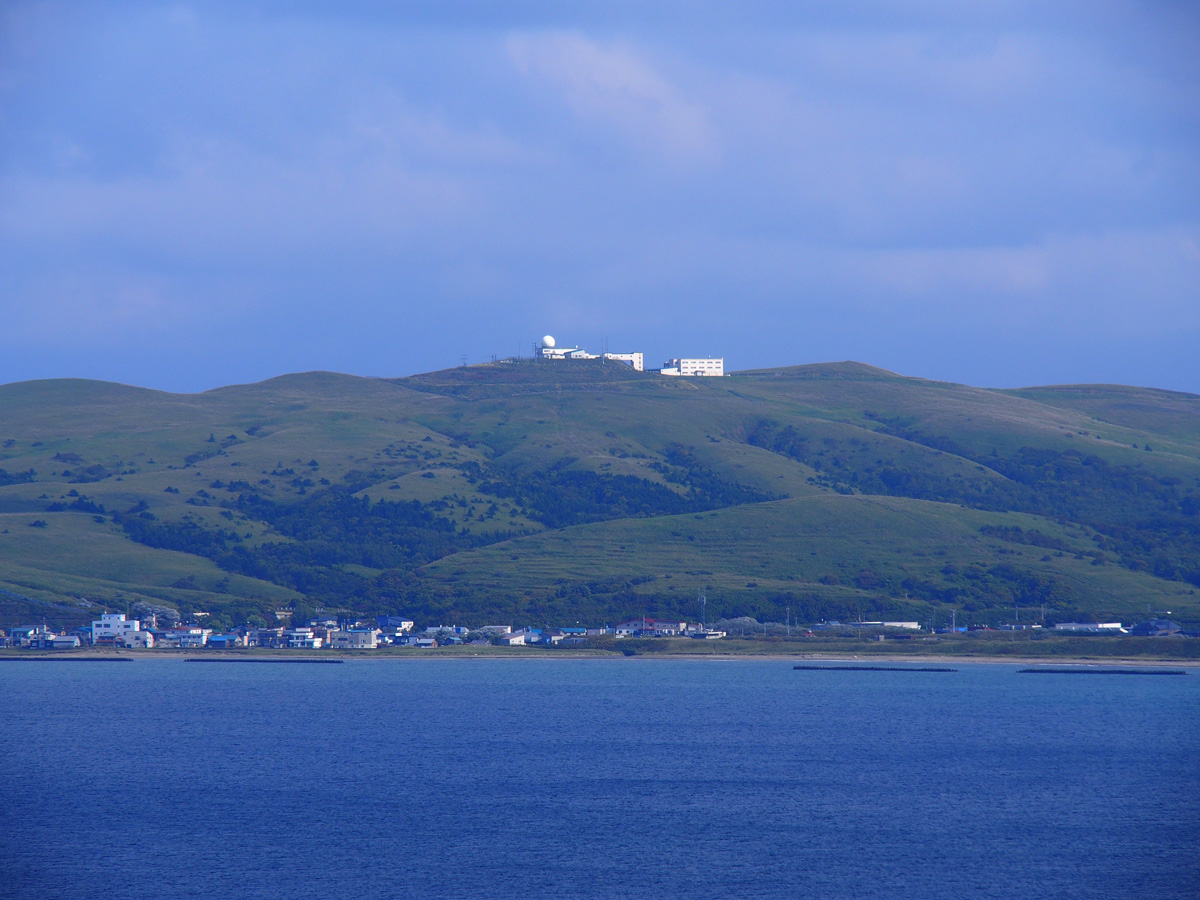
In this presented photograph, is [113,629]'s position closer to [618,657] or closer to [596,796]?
[618,657]

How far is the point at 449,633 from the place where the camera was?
146 m

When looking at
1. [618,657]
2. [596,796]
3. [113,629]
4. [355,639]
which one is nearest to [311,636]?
[355,639]

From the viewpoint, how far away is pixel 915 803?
5309 centimetres

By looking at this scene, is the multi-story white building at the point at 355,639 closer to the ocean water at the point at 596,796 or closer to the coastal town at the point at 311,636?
the coastal town at the point at 311,636

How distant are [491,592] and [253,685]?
2161 inches

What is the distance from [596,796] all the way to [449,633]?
9467 centimetres

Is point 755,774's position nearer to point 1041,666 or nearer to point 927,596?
point 1041,666

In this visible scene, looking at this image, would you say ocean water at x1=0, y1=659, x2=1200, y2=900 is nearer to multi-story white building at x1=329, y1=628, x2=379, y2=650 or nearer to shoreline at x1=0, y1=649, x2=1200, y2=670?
shoreline at x1=0, y1=649, x2=1200, y2=670

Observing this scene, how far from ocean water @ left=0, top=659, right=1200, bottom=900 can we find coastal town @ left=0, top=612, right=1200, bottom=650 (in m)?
45.3

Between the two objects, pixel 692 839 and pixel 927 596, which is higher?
pixel 927 596

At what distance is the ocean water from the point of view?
41.4 meters

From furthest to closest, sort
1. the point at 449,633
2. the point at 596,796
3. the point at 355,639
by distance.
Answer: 1. the point at 355,639
2. the point at 449,633
3. the point at 596,796

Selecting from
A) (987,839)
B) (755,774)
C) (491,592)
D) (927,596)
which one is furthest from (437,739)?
(927,596)

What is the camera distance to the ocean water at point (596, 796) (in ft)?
136
